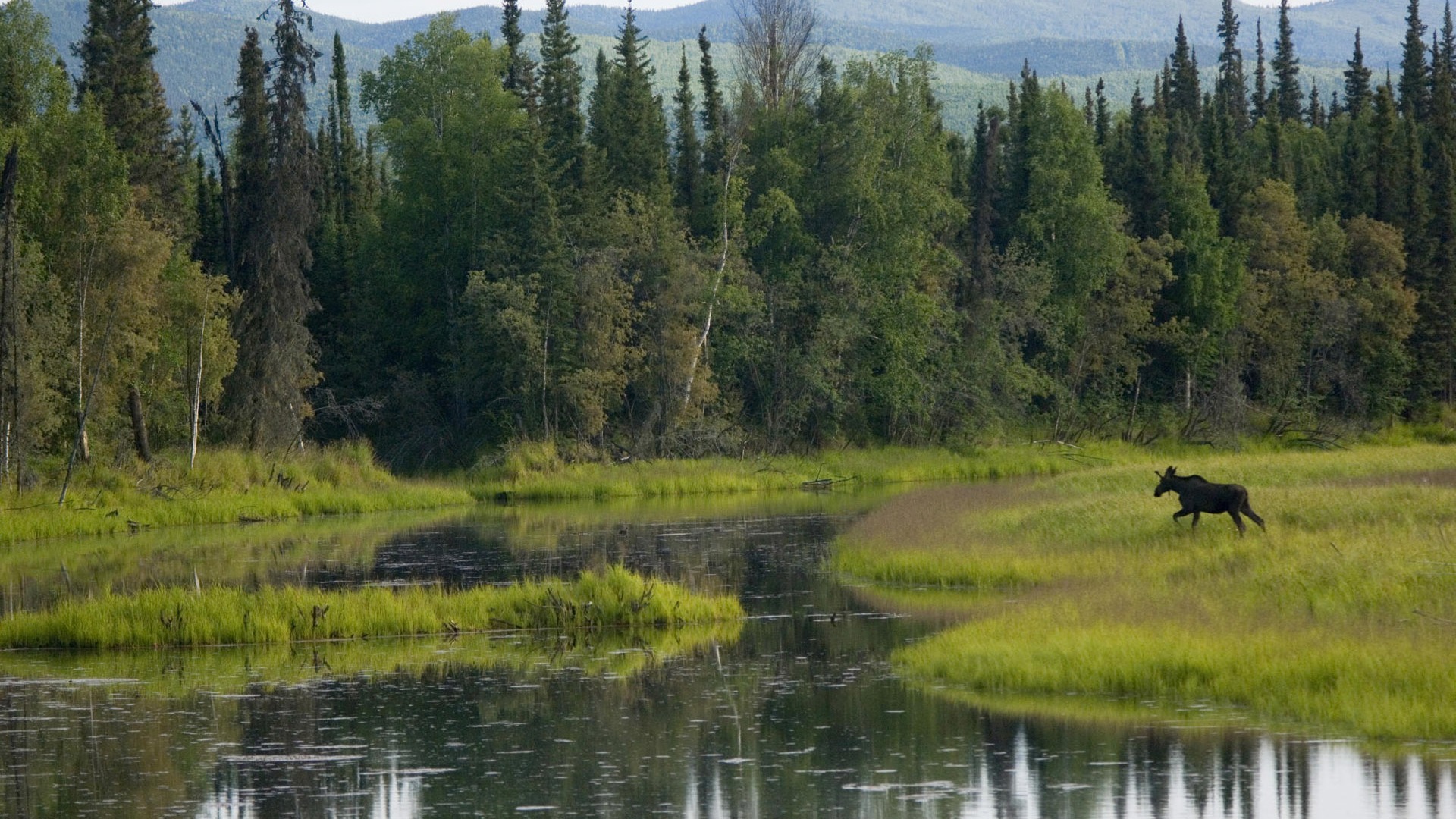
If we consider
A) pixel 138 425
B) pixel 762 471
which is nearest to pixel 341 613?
pixel 138 425

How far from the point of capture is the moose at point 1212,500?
29922mm

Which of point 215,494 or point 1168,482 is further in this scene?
point 215,494

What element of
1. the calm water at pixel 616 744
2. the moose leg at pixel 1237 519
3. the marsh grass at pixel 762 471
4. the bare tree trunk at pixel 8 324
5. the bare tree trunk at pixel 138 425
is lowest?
the marsh grass at pixel 762 471

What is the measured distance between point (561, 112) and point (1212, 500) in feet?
162

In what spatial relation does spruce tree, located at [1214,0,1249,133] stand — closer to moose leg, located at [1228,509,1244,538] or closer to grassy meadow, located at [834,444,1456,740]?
grassy meadow, located at [834,444,1456,740]

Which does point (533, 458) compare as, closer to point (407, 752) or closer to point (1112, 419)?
point (1112, 419)

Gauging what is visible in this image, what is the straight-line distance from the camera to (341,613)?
2731 centimetres

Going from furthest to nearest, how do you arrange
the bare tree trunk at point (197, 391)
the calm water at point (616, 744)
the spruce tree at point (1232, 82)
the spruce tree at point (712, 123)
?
1. the spruce tree at point (1232, 82)
2. the spruce tree at point (712, 123)
3. the bare tree trunk at point (197, 391)
4. the calm water at point (616, 744)

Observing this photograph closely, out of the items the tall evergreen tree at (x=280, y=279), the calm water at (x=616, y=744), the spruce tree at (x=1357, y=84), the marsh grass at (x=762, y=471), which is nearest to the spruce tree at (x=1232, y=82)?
the spruce tree at (x=1357, y=84)

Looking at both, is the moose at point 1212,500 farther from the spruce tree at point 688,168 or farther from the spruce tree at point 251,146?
the spruce tree at point 688,168

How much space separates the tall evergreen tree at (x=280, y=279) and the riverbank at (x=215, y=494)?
1812mm

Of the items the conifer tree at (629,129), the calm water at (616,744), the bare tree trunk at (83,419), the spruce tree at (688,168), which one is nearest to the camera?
the calm water at (616,744)

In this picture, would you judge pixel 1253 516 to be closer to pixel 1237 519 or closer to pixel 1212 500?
pixel 1237 519

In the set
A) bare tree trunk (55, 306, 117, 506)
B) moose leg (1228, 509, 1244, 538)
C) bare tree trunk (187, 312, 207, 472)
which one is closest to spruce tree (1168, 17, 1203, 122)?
bare tree trunk (187, 312, 207, 472)
